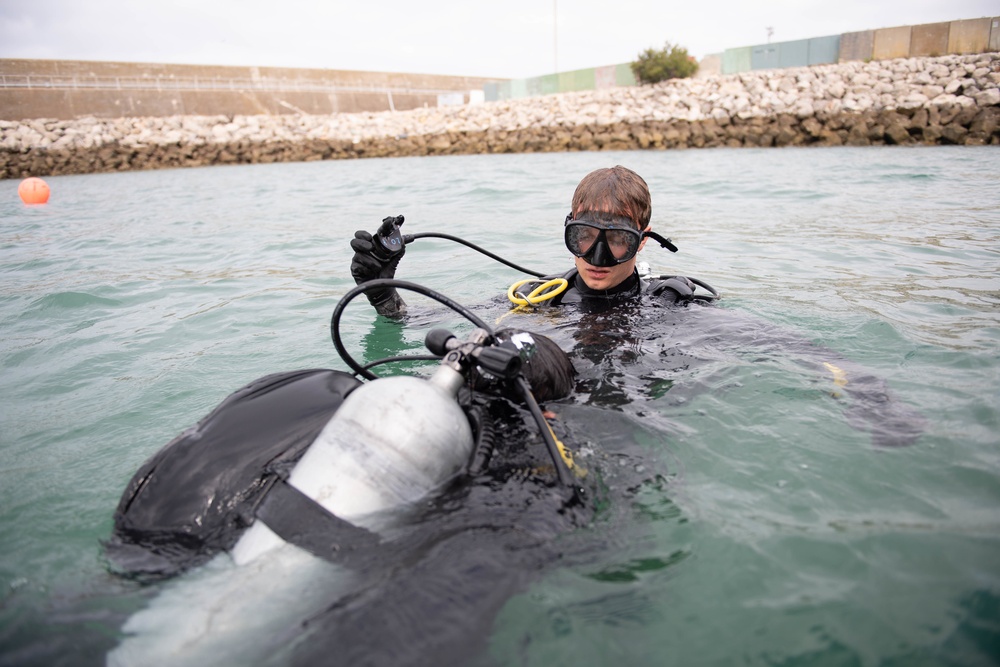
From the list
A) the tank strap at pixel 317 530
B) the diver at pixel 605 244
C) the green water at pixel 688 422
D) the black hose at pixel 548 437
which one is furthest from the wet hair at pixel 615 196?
the tank strap at pixel 317 530

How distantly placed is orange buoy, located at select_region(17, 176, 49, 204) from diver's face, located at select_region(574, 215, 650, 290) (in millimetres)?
14031

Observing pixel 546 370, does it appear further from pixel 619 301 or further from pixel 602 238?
pixel 619 301

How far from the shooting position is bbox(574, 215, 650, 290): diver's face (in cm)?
327

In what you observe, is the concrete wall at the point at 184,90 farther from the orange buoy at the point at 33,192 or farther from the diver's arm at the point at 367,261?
the diver's arm at the point at 367,261

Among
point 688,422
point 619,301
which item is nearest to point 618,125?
point 619,301

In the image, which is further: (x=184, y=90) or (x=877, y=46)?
(x=184, y=90)

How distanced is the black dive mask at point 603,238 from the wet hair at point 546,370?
806 millimetres

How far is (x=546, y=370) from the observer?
2314 mm

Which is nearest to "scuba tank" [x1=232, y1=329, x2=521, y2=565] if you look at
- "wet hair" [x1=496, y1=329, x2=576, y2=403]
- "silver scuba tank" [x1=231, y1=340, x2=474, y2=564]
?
"silver scuba tank" [x1=231, y1=340, x2=474, y2=564]

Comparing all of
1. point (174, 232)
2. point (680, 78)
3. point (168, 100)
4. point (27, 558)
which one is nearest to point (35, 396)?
point (27, 558)

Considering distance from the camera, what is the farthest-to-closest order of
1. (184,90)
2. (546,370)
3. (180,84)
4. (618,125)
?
(180,84) < (184,90) < (618,125) < (546,370)

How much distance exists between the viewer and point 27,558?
1.85 m

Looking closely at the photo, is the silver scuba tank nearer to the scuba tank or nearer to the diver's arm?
the scuba tank

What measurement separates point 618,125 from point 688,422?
2081cm
